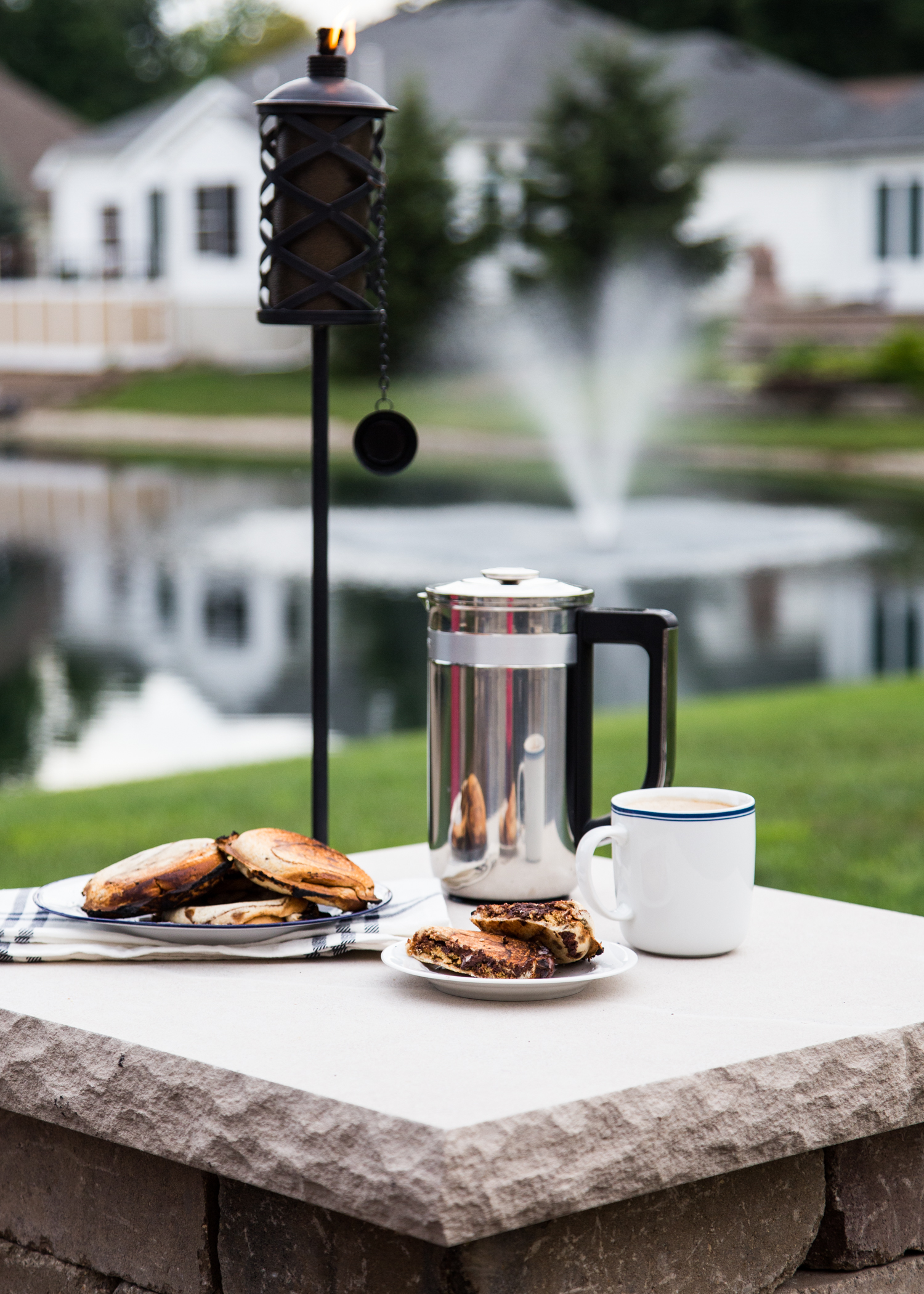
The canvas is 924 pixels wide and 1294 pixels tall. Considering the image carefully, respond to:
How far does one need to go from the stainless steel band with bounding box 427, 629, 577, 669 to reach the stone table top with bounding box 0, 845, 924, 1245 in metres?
0.40

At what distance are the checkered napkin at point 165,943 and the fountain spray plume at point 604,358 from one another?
917 inches

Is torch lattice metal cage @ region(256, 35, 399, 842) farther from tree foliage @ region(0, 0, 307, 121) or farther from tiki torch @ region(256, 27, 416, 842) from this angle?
tree foliage @ region(0, 0, 307, 121)

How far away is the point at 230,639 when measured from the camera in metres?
10.5

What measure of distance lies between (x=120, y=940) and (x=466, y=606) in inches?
24.1

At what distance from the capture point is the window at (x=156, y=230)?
33.2 meters

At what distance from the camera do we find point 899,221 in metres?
32.8

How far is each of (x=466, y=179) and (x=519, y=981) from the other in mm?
30769

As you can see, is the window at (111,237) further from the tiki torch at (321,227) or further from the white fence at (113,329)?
the tiki torch at (321,227)

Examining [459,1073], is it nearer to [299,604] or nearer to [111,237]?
[299,604]

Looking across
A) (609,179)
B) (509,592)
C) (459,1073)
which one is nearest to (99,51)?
(609,179)

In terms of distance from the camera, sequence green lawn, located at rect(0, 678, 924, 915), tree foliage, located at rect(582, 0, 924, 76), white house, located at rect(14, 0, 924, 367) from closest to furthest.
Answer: green lawn, located at rect(0, 678, 924, 915), white house, located at rect(14, 0, 924, 367), tree foliage, located at rect(582, 0, 924, 76)

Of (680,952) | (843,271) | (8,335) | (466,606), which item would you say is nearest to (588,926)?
(680,952)

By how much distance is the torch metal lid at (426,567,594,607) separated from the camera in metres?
2.20

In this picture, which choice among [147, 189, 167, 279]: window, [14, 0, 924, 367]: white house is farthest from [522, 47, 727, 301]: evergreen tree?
[147, 189, 167, 279]: window
